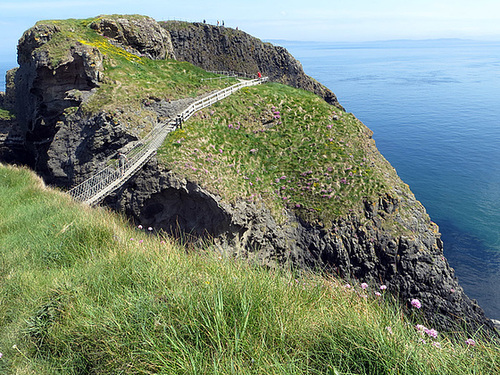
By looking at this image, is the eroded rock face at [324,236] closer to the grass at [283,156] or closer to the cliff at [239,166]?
the cliff at [239,166]

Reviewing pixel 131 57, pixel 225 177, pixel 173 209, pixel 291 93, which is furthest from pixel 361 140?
pixel 131 57

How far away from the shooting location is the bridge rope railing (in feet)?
75.2

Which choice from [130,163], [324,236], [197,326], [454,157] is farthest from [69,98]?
[454,157]

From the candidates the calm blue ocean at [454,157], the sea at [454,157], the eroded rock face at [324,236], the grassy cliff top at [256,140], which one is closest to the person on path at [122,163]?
the eroded rock face at [324,236]

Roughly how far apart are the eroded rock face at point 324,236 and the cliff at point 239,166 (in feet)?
0.30

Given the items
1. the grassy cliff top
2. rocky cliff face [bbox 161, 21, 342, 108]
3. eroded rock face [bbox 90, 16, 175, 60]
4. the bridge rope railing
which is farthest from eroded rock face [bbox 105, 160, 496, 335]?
rocky cliff face [bbox 161, 21, 342, 108]

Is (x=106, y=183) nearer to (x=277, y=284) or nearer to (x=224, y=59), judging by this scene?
(x=277, y=284)

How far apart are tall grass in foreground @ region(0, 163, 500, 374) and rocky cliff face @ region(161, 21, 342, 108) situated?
198 feet

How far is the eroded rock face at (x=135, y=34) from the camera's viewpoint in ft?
129

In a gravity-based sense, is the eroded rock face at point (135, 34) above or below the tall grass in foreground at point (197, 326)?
above

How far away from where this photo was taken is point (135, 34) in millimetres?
41062

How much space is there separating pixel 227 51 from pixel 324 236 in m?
51.2

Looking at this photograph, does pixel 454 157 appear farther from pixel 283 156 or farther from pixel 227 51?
pixel 283 156

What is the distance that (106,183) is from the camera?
24141mm
